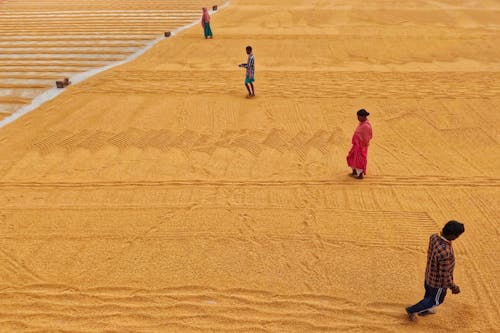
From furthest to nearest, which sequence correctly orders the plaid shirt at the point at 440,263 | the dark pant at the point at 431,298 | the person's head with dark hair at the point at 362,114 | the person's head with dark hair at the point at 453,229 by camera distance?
the person's head with dark hair at the point at 362,114 < the dark pant at the point at 431,298 < the plaid shirt at the point at 440,263 < the person's head with dark hair at the point at 453,229

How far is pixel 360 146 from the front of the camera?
19.6ft

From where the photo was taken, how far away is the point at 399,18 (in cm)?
1752

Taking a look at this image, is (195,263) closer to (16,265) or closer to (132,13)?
(16,265)

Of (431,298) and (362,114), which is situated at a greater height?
(362,114)

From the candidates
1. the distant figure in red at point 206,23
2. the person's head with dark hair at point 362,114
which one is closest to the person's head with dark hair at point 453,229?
the person's head with dark hair at point 362,114

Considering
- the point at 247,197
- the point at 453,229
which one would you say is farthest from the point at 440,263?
the point at 247,197

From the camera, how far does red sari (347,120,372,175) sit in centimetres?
586

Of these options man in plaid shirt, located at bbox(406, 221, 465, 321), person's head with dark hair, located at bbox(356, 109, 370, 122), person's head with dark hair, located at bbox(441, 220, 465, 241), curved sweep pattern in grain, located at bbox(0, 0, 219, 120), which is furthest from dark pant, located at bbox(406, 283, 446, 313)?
curved sweep pattern in grain, located at bbox(0, 0, 219, 120)

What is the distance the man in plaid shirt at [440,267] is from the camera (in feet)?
11.2

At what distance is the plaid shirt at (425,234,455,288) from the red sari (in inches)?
101

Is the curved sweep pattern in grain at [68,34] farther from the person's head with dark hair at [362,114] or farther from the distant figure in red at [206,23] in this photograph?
the person's head with dark hair at [362,114]

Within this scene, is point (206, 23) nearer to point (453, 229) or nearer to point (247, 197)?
point (247, 197)

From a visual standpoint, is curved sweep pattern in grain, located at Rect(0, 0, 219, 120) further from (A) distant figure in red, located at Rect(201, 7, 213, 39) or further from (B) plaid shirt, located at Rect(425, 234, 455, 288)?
(B) plaid shirt, located at Rect(425, 234, 455, 288)

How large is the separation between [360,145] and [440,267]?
8.97ft
